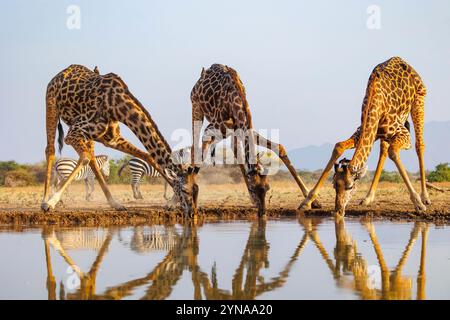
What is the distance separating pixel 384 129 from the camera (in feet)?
44.7

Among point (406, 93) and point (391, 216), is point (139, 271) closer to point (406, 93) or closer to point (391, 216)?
point (391, 216)

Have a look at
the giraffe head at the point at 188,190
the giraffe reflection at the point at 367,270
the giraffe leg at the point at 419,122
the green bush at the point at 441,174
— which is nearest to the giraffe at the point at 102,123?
the giraffe head at the point at 188,190

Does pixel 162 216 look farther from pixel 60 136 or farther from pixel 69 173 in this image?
pixel 69 173

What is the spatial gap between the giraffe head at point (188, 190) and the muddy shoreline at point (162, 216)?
380 millimetres

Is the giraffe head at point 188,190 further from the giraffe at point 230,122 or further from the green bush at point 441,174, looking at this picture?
the green bush at point 441,174

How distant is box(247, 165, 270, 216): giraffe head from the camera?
38.6 ft

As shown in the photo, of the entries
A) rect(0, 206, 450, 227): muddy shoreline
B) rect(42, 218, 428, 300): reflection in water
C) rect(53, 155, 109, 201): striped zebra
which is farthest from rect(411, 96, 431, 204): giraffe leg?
rect(53, 155, 109, 201): striped zebra

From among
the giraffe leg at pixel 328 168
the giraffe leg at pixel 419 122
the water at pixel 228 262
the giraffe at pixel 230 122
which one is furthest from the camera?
the giraffe leg at pixel 419 122

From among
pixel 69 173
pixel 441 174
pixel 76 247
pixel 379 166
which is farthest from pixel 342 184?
pixel 441 174

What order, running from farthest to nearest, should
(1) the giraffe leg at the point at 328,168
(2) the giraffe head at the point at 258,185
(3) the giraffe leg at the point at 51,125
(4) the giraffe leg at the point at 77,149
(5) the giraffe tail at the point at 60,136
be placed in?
(5) the giraffe tail at the point at 60,136
(3) the giraffe leg at the point at 51,125
(4) the giraffe leg at the point at 77,149
(1) the giraffe leg at the point at 328,168
(2) the giraffe head at the point at 258,185

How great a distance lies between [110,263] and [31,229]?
369 cm

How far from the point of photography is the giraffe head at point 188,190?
11539 mm

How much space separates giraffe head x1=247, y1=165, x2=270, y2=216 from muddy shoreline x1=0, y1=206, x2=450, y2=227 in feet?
2.45

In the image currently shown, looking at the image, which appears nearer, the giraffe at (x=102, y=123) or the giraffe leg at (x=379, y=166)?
the giraffe at (x=102, y=123)
